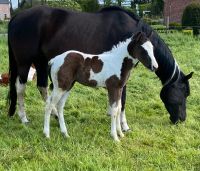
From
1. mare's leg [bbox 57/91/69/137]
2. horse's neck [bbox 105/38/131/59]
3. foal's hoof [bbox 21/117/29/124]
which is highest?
horse's neck [bbox 105/38/131/59]

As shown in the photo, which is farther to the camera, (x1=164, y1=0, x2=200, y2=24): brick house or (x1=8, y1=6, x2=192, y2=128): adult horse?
(x1=164, y1=0, x2=200, y2=24): brick house

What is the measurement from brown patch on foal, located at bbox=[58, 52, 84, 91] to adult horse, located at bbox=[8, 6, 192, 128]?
32.0 inches

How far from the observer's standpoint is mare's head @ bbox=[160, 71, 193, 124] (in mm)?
6047

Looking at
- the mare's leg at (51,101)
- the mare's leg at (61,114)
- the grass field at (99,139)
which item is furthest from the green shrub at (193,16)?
the mare's leg at (51,101)

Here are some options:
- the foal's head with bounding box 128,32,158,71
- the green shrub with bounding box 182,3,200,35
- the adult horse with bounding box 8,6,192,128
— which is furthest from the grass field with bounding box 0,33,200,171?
the green shrub with bounding box 182,3,200,35

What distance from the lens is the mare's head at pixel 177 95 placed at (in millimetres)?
6047

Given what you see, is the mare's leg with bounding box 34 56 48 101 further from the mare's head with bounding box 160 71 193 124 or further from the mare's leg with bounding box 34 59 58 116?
the mare's head with bounding box 160 71 193 124

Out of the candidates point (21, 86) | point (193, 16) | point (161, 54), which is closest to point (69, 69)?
point (21, 86)

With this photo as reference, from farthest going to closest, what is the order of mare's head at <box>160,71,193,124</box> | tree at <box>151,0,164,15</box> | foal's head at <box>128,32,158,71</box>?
1. tree at <box>151,0,164,15</box>
2. mare's head at <box>160,71,193,124</box>
3. foal's head at <box>128,32,158,71</box>

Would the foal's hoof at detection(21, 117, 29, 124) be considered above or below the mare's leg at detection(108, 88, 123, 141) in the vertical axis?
below

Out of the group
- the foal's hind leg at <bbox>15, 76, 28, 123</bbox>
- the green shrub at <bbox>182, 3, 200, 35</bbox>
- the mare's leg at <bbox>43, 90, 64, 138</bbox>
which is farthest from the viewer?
the green shrub at <bbox>182, 3, 200, 35</bbox>

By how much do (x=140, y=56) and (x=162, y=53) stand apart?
1010 millimetres

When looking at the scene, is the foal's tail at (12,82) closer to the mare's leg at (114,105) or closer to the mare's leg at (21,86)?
the mare's leg at (21,86)

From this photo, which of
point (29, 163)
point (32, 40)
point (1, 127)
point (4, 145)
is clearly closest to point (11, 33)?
point (32, 40)
